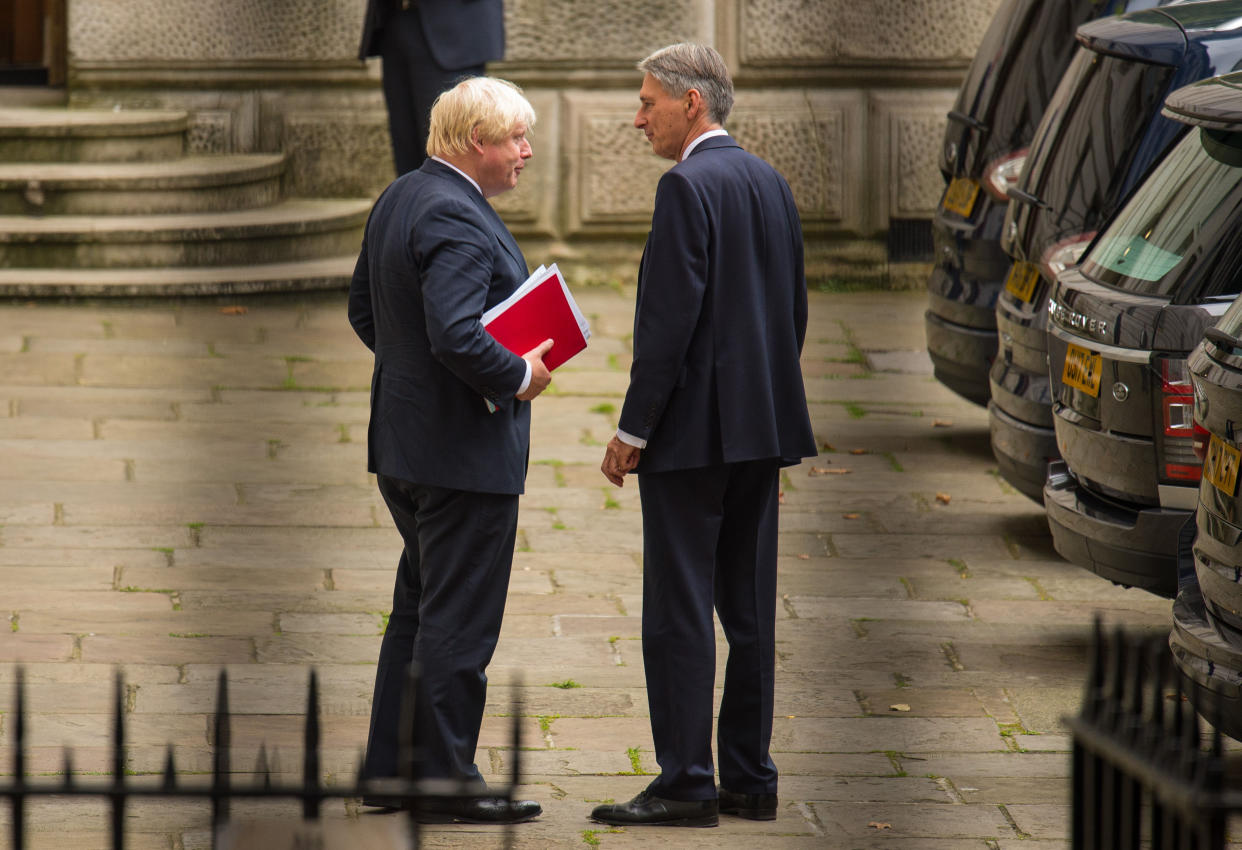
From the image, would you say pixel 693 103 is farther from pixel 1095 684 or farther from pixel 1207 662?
pixel 1095 684

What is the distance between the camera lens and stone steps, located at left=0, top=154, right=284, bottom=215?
9938mm

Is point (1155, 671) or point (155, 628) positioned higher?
point (1155, 671)

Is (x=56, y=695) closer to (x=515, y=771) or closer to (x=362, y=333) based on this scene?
(x=362, y=333)

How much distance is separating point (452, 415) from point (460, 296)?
277 millimetres

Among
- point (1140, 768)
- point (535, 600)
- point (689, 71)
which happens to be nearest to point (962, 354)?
point (535, 600)

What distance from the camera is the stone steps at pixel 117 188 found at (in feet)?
32.6

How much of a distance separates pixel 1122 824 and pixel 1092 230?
417 centimetres

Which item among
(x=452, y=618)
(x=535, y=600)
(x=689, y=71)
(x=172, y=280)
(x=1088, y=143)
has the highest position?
(x=689, y=71)

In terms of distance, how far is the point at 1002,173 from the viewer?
24.4ft

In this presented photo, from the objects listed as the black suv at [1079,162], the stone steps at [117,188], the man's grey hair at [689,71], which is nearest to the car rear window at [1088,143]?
the black suv at [1079,162]

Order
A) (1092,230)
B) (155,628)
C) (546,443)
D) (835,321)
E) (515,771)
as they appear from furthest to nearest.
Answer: (835,321), (546,443), (1092,230), (155,628), (515,771)

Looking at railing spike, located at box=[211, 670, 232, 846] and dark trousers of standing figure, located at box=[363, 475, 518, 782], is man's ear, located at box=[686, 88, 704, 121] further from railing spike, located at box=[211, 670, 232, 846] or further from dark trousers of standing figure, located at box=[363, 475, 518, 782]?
railing spike, located at box=[211, 670, 232, 846]

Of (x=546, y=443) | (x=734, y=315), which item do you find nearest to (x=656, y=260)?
(x=734, y=315)

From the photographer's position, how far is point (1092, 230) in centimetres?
614
